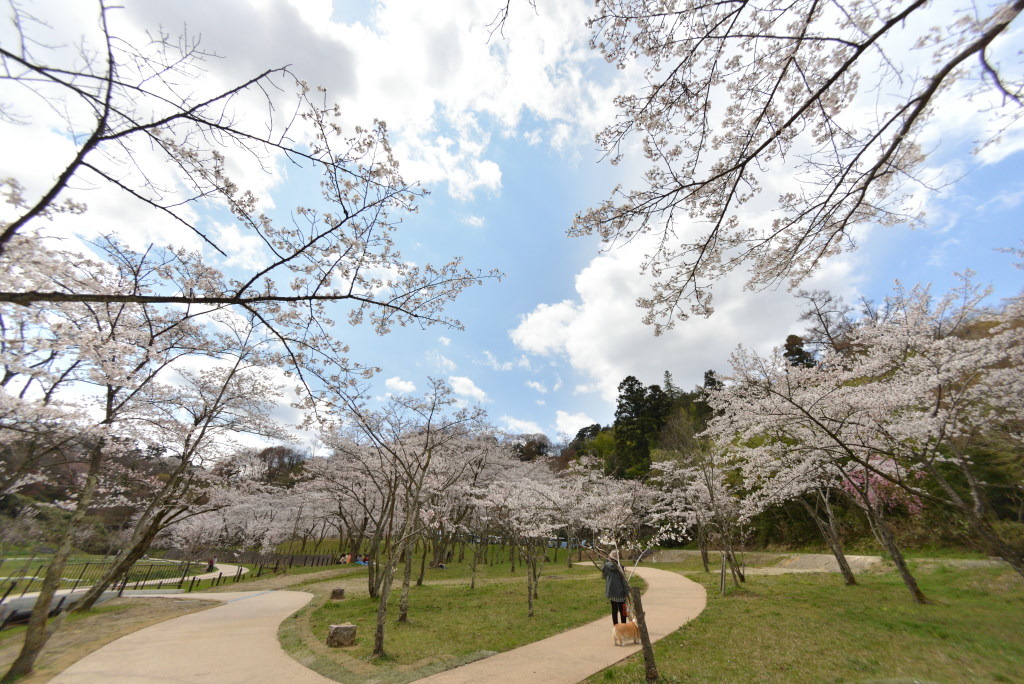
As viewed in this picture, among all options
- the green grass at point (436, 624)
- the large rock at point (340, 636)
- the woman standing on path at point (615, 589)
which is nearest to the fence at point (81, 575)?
the green grass at point (436, 624)

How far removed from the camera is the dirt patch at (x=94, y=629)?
6.92 m

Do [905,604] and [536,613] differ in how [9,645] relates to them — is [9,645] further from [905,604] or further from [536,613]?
[905,604]

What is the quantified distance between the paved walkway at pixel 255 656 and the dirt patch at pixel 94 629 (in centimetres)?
31

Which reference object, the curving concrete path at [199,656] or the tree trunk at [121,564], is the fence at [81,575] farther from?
the tree trunk at [121,564]

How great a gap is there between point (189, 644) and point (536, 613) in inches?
306

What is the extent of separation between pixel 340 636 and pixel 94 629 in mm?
6959

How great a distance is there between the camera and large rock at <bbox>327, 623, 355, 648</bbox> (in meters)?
7.64

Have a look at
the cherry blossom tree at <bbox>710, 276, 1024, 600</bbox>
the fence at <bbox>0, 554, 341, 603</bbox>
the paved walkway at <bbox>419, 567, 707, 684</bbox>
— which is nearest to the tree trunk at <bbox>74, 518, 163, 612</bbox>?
the fence at <bbox>0, 554, 341, 603</bbox>

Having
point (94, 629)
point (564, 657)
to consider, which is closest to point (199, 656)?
point (94, 629)

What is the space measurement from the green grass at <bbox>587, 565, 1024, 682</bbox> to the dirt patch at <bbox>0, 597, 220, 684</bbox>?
9.73 m

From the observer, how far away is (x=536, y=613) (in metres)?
10.0

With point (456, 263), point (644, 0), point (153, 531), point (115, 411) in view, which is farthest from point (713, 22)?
point (153, 531)

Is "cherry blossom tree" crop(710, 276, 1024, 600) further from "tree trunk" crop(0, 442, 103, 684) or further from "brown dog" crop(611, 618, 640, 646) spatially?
"tree trunk" crop(0, 442, 103, 684)

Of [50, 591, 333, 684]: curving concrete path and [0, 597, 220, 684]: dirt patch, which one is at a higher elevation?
[0, 597, 220, 684]: dirt patch
